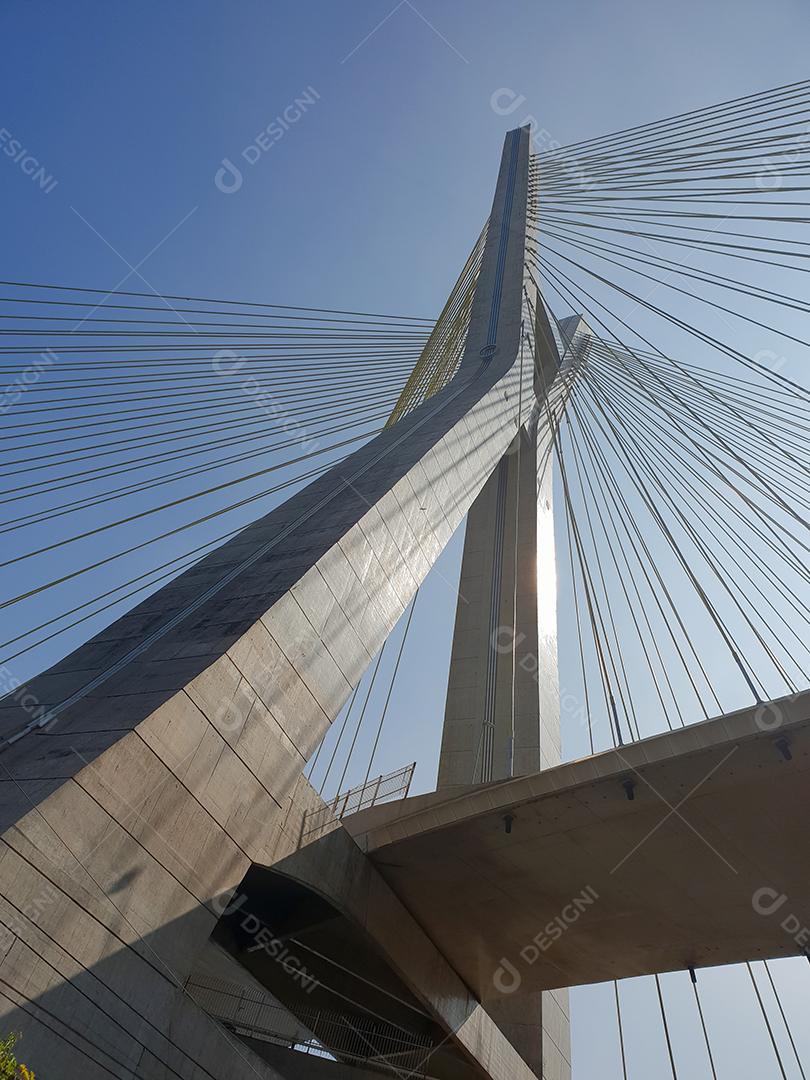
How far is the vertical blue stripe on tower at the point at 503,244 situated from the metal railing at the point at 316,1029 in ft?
51.2

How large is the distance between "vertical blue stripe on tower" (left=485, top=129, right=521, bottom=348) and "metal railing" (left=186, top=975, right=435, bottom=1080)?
15.6 meters

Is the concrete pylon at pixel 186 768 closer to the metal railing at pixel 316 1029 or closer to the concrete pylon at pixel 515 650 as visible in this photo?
the metal railing at pixel 316 1029

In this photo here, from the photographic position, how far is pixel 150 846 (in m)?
7.93

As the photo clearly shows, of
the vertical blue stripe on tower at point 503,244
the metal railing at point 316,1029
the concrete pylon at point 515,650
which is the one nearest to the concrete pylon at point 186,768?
the metal railing at point 316,1029

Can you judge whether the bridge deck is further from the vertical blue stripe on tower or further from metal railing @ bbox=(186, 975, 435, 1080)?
the vertical blue stripe on tower

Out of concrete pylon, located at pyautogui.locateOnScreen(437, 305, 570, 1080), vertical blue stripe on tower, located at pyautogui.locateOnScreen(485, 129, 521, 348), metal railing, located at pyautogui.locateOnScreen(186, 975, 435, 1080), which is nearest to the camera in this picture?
metal railing, located at pyautogui.locateOnScreen(186, 975, 435, 1080)

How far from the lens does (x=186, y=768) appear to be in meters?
8.48

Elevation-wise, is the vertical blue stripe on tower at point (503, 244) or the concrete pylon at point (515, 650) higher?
the vertical blue stripe on tower at point (503, 244)

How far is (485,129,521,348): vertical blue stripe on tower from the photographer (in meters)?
21.0

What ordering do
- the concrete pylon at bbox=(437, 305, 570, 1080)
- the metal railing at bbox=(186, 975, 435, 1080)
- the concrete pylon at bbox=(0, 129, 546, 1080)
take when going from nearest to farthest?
the concrete pylon at bbox=(0, 129, 546, 1080)
the metal railing at bbox=(186, 975, 435, 1080)
the concrete pylon at bbox=(437, 305, 570, 1080)

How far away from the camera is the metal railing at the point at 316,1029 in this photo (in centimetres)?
1018

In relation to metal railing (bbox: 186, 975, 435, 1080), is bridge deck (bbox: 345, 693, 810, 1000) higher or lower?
higher

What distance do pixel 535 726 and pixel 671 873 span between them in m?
6.16

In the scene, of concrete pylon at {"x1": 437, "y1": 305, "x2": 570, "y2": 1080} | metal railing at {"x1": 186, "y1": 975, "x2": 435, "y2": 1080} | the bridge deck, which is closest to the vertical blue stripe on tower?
concrete pylon at {"x1": 437, "y1": 305, "x2": 570, "y2": 1080}
